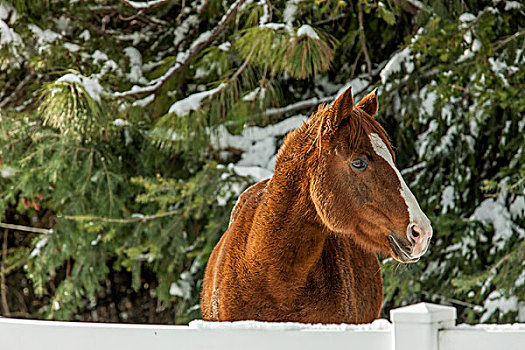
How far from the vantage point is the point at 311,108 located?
5164mm

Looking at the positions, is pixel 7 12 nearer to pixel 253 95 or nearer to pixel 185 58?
pixel 185 58

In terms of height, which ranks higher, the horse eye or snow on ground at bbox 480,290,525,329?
the horse eye

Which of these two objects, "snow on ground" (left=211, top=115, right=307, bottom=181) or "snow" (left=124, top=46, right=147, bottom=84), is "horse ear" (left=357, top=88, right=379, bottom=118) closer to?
"snow on ground" (left=211, top=115, right=307, bottom=181)

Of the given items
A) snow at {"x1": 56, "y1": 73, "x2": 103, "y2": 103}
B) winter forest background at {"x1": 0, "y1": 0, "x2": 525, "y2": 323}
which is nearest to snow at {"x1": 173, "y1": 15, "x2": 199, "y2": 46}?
winter forest background at {"x1": 0, "y1": 0, "x2": 525, "y2": 323}

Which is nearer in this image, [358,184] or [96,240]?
[358,184]

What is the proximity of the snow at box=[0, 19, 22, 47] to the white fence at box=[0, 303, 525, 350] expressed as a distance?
11.0ft

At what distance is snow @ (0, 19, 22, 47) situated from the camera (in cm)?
444

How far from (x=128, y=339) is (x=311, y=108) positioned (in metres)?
3.92

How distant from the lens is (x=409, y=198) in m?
1.78

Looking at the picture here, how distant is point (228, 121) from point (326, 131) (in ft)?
10.0

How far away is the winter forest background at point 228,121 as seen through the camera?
13.5 feet

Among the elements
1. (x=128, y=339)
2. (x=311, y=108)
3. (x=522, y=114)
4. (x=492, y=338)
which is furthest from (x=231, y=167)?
(x=492, y=338)

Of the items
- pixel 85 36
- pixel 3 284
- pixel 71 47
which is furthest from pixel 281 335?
pixel 3 284

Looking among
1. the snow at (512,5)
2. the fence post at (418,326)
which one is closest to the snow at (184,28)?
the snow at (512,5)
